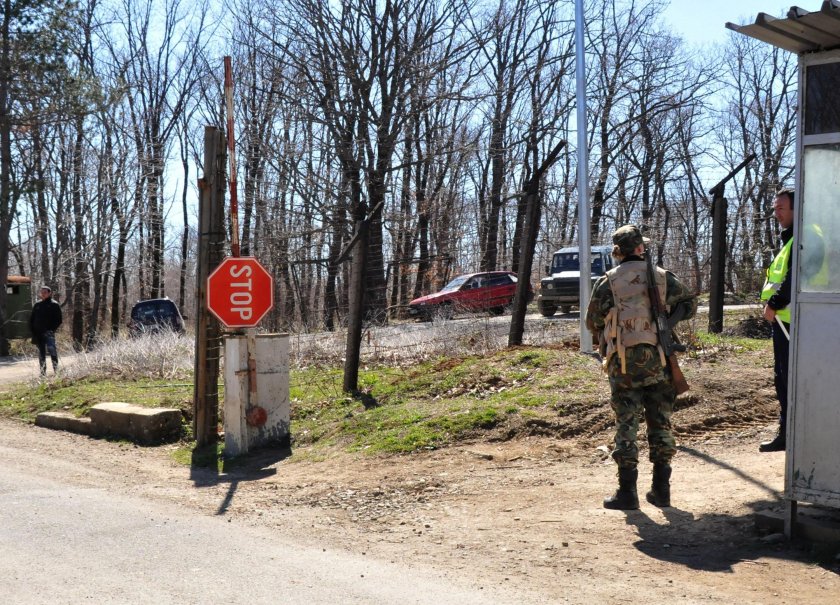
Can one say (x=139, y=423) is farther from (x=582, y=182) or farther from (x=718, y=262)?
(x=718, y=262)

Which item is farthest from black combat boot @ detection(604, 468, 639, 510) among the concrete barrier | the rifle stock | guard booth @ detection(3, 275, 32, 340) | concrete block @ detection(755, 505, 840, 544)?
guard booth @ detection(3, 275, 32, 340)

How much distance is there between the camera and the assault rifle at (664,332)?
19.0 ft

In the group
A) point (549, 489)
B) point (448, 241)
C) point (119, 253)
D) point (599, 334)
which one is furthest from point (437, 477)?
point (119, 253)

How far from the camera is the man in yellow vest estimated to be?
619cm

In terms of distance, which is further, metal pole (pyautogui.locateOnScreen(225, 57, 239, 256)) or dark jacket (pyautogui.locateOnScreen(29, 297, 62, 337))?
dark jacket (pyautogui.locateOnScreen(29, 297, 62, 337))

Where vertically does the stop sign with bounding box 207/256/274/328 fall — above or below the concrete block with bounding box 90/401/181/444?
above

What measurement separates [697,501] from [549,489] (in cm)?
109

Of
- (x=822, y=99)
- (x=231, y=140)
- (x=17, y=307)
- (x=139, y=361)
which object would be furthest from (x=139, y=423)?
(x=17, y=307)

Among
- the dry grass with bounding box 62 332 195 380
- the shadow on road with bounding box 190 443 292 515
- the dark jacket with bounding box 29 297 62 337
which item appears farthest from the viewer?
the dark jacket with bounding box 29 297 62 337

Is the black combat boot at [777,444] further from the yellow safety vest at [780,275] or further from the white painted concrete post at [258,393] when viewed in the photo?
the white painted concrete post at [258,393]

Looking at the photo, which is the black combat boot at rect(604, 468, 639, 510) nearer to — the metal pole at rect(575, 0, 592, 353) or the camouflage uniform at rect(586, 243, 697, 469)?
the camouflage uniform at rect(586, 243, 697, 469)

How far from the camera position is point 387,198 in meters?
27.8

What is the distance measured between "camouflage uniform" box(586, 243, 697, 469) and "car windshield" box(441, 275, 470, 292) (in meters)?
7.29

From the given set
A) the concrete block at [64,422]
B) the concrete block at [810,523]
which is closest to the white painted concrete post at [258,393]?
the concrete block at [64,422]
